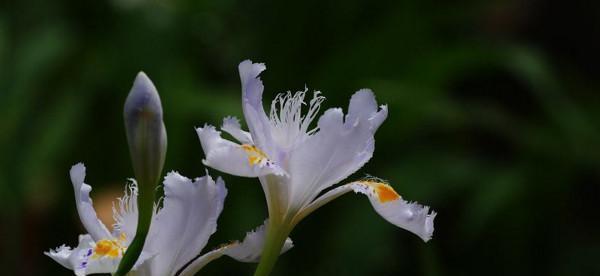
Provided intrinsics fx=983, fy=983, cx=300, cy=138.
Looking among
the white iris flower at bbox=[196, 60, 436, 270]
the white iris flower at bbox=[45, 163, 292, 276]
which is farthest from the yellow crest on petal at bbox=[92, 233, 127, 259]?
the white iris flower at bbox=[196, 60, 436, 270]

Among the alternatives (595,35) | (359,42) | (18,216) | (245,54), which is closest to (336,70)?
(359,42)

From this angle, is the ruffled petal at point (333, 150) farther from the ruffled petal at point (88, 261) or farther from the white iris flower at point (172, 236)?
the ruffled petal at point (88, 261)

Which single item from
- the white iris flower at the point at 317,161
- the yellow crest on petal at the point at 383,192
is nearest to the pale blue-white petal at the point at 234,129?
the white iris flower at the point at 317,161

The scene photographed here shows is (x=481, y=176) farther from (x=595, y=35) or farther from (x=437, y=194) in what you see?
(x=595, y=35)

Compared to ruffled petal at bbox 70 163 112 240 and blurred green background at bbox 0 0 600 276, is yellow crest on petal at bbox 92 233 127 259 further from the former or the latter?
blurred green background at bbox 0 0 600 276

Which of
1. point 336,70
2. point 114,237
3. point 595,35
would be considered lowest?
point 114,237

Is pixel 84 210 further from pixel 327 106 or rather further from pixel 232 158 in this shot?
pixel 327 106
